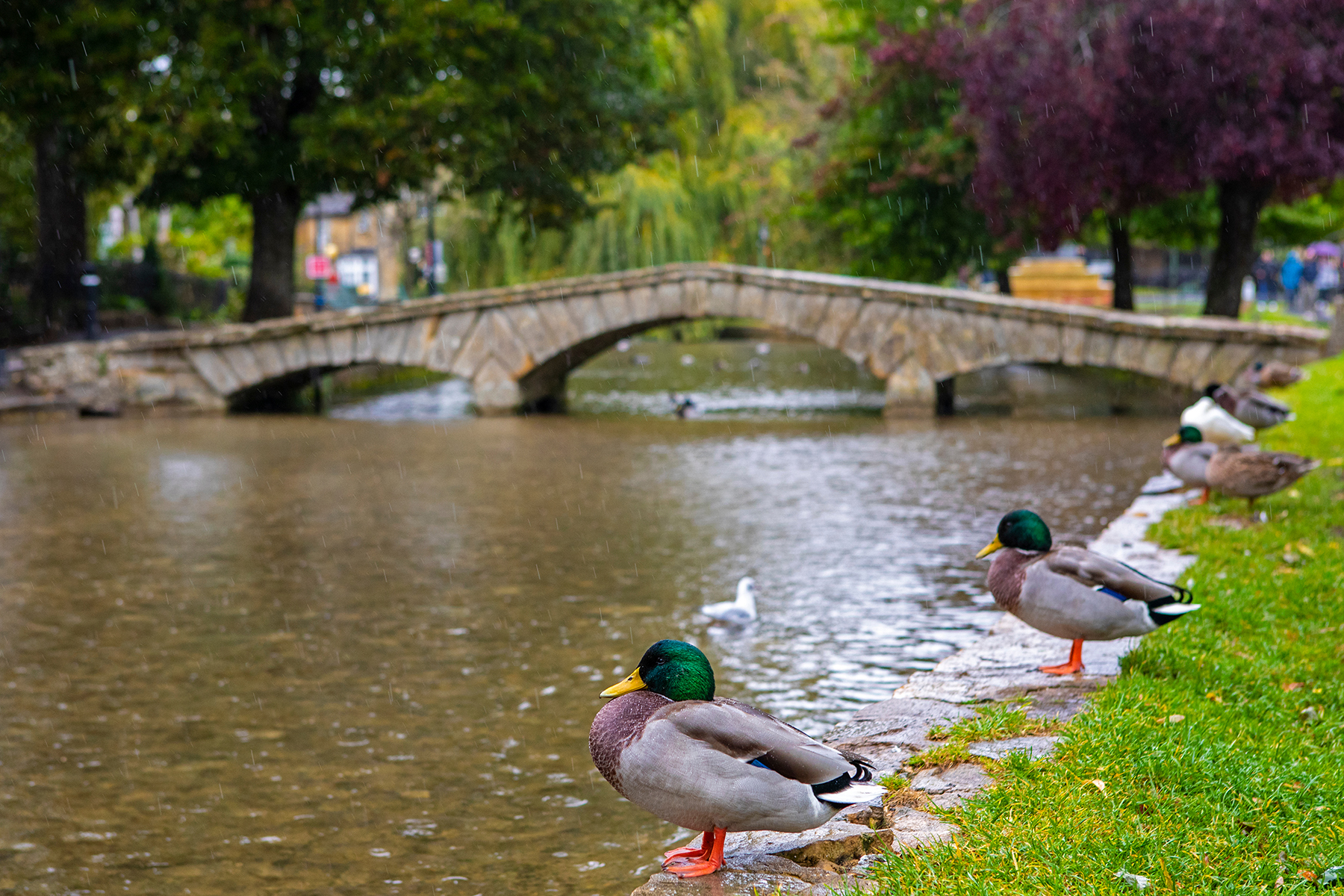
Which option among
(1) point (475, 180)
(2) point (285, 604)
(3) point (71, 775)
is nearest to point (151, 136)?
(1) point (475, 180)

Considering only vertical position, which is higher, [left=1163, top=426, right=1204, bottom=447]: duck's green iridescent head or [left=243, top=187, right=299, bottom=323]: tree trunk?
[left=243, top=187, right=299, bottom=323]: tree trunk

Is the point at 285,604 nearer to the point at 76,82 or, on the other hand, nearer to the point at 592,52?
the point at 76,82

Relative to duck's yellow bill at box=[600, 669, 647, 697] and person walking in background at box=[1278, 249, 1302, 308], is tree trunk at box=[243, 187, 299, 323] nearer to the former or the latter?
duck's yellow bill at box=[600, 669, 647, 697]

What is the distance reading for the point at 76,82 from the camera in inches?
734

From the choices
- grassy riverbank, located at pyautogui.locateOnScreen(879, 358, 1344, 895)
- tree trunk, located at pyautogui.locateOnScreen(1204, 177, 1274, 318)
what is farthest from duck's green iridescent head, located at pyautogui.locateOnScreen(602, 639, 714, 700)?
tree trunk, located at pyautogui.locateOnScreen(1204, 177, 1274, 318)

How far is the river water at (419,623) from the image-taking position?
455cm

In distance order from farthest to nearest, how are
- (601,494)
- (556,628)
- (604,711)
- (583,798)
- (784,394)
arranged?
(784,394), (601,494), (556,628), (583,798), (604,711)

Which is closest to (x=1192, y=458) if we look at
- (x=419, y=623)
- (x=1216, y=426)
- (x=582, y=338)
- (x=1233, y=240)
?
(x=1216, y=426)

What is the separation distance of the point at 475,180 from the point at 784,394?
6.40 metres

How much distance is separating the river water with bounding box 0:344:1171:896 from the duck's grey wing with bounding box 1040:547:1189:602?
129cm

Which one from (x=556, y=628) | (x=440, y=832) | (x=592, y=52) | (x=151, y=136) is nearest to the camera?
(x=440, y=832)

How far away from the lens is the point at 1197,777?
12.1ft

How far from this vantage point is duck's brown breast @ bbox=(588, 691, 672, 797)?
3221mm

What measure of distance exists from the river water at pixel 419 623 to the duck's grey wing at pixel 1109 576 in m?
1.29
